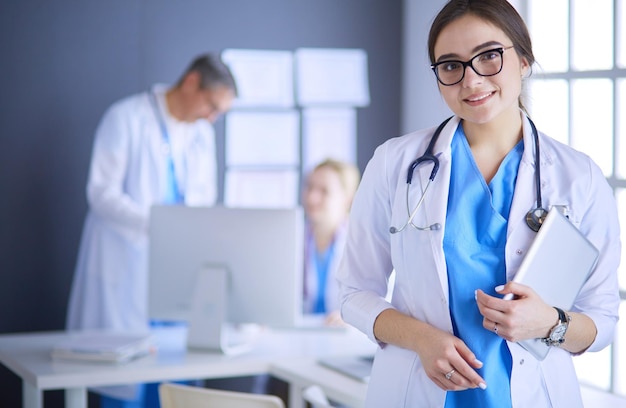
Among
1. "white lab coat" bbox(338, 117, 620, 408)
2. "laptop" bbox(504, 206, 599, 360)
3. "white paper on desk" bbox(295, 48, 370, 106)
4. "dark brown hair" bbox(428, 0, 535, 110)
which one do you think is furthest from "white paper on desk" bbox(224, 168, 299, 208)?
"laptop" bbox(504, 206, 599, 360)

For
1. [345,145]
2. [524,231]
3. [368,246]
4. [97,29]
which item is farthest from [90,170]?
[524,231]

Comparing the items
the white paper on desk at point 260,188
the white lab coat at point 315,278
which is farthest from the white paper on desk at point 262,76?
the white lab coat at point 315,278

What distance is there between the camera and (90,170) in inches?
167

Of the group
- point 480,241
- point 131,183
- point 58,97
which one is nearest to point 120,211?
point 131,183

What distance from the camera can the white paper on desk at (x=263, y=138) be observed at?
4.75 meters

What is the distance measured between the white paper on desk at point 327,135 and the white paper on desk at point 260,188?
0.13 m

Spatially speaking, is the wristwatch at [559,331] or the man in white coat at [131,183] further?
the man in white coat at [131,183]

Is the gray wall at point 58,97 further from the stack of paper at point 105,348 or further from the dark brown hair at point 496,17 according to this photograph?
the dark brown hair at point 496,17

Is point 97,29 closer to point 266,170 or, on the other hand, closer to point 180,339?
point 266,170

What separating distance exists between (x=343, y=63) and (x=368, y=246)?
3232 mm

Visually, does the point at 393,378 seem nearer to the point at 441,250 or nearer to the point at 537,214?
the point at 441,250

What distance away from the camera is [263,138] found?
15.8ft

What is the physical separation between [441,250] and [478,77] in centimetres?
34

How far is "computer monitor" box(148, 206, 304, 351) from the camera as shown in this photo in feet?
9.91
